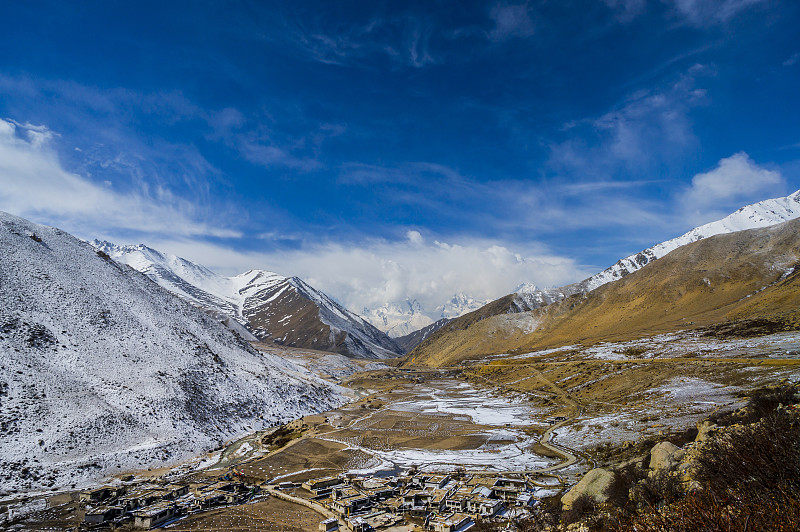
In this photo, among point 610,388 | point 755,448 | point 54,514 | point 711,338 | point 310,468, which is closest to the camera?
point 755,448

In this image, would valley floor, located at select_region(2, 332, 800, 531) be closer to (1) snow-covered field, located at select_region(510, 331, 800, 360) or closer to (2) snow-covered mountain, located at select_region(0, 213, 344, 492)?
(1) snow-covered field, located at select_region(510, 331, 800, 360)

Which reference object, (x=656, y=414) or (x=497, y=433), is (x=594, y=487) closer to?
(x=656, y=414)

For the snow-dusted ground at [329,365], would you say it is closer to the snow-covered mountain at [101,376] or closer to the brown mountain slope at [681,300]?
the brown mountain slope at [681,300]

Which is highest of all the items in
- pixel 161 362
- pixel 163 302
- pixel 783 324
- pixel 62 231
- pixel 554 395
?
pixel 62 231

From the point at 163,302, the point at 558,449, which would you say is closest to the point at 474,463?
the point at 558,449

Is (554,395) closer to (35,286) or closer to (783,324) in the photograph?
(783,324)

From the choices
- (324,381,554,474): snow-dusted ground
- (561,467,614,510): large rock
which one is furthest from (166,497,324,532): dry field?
(561,467,614,510): large rock
